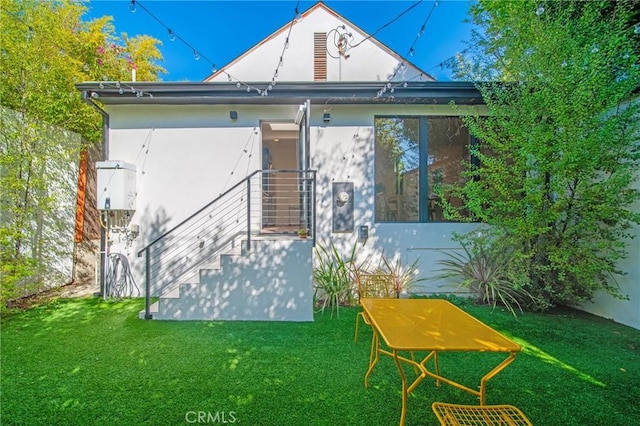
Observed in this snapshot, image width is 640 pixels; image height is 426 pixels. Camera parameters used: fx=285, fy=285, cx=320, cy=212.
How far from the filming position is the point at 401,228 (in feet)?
18.1

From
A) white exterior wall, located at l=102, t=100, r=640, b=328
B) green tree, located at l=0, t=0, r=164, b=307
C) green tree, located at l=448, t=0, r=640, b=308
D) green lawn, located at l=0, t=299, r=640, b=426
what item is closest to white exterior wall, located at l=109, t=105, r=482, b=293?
white exterior wall, located at l=102, t=100, r=640, b=328

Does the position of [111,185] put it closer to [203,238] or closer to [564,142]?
[203,238]

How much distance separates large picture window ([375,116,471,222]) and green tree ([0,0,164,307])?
589 cm

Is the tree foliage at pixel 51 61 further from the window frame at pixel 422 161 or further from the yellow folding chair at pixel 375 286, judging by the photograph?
the yellow folding chair at pixel 375 286

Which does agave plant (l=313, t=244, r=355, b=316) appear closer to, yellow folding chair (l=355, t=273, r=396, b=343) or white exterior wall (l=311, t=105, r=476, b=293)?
yellow folding chair (l=355, t=273, r=396, b=343)

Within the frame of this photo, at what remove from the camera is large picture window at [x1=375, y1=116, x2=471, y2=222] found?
5.61 m

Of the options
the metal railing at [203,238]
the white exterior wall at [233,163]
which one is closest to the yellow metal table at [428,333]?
the white exterior wall at [233,163]

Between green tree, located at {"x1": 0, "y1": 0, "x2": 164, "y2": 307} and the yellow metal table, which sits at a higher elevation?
green tree, located at {"x1": 0, "y1": 0, "x2": 164, "y2": 307}

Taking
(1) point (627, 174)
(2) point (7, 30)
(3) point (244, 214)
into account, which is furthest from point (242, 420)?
(2) point (7, 30)

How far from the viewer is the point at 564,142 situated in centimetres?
397

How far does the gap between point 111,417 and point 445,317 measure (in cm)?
279

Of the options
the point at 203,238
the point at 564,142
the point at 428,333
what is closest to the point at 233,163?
the point at 203,238

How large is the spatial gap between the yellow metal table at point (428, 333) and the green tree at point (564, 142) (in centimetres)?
268

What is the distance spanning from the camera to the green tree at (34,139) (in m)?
4.42
